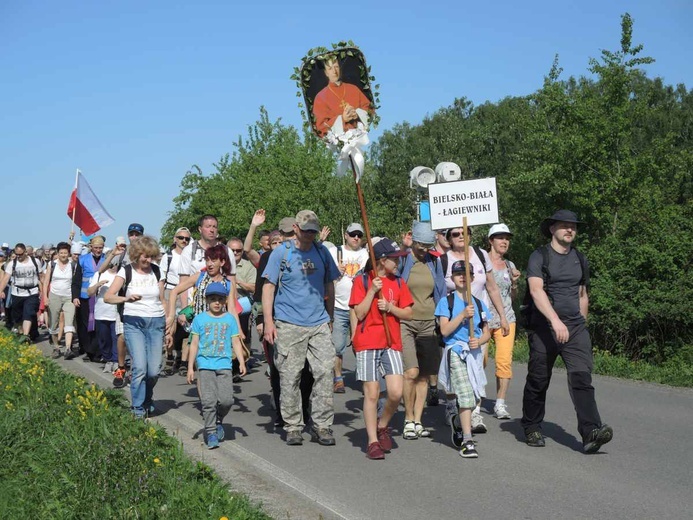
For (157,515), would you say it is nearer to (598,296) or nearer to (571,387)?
(571,387)

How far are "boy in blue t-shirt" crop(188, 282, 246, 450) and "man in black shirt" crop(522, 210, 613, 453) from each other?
2.66 metres

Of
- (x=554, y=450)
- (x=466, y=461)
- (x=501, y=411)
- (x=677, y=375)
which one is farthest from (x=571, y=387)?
(x=677, y=375)

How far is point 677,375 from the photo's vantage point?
12594mm

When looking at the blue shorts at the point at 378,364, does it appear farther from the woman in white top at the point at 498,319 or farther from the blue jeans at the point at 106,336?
the blue jeans at the point at 106,336

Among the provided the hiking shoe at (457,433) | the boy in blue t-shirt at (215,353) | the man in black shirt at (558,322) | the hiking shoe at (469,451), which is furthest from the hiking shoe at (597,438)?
the boy in blue t-shirt at (215,353)

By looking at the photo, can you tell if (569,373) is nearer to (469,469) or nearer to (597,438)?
(597,438)

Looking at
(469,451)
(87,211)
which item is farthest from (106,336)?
(469,451)

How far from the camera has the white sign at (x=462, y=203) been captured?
29.5 ft

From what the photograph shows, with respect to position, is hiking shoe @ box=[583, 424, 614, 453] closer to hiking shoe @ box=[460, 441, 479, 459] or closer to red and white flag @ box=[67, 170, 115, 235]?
hiking shoe @ box=[460, 441, 479, 459]

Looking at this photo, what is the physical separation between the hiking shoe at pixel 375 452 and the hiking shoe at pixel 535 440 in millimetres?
1400

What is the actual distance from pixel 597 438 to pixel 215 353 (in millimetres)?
3390

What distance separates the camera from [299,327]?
8625mm

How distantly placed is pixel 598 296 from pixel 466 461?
949 cm

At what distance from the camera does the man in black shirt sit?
26.6 feet
